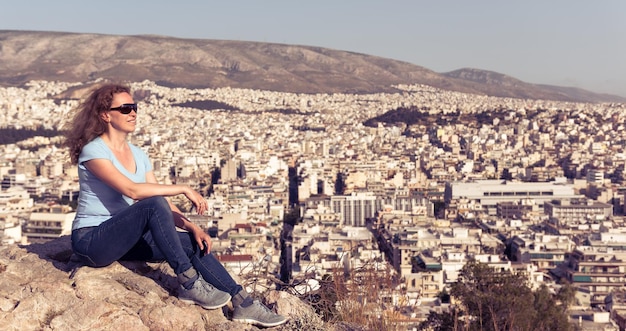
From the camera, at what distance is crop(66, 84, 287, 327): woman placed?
3262 mm

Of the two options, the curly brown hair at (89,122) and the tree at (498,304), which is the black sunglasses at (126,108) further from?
the tree at (498,304)

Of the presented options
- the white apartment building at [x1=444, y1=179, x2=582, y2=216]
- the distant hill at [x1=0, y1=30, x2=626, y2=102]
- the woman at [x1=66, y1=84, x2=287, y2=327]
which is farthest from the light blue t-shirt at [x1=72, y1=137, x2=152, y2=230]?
the distant hill at [x1=0, y1=30, x2=626, y2=102]

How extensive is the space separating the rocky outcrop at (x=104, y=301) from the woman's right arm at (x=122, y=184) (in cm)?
31

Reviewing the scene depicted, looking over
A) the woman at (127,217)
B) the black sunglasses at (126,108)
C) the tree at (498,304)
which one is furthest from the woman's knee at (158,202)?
the tree at (498,304)

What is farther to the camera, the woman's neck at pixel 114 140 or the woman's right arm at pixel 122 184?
the woman's neck at pixel 114 140

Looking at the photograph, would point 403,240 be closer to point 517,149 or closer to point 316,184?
point 316,184

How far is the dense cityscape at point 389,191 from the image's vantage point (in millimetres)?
17281

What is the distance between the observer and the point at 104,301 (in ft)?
10.3

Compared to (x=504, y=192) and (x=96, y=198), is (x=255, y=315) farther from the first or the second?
(x=504, y=192)

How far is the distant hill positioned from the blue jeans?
9004 centimetres

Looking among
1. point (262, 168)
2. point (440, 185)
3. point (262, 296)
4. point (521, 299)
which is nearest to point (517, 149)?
point (440, 185)

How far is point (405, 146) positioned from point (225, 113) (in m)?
28.9

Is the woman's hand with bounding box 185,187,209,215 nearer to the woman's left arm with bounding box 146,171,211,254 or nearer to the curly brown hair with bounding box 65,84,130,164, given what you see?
the woman's left arm with bounding box 146,171,211,254

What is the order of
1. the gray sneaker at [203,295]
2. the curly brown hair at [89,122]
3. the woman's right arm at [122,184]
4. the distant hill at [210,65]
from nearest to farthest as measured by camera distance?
1. the gray sneaker at [203,295]
2. the woman's right arm at [122,184]
3. the curly brown hair at [89,122]
4. the distant hill at [210,65]
